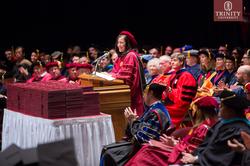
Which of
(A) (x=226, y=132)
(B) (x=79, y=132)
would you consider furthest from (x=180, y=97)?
(A) (x=226, y=132)

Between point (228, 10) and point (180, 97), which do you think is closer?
point (180, 97)

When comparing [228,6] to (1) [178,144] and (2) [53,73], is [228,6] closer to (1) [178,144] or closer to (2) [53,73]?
(2) [53,73]

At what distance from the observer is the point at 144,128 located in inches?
252

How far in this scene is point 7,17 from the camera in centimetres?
1600

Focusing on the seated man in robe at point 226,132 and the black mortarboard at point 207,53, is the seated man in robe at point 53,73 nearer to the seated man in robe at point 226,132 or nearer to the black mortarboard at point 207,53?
the black mortarboard at point 207,53

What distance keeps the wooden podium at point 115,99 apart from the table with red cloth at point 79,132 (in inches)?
12.1

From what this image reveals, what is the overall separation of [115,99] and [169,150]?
5.03 feet

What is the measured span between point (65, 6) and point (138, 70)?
8611mm

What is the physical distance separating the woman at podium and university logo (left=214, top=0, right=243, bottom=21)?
9.01ft

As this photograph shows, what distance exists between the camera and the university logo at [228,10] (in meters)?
10.5

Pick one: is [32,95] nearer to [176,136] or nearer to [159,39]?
[176,136]

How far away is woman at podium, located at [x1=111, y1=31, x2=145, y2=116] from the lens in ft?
26.5

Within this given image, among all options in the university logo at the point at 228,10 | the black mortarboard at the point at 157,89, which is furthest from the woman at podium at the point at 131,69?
the university logo at the point at 228,10

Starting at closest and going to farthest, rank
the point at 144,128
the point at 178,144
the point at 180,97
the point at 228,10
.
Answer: the point at 178,144, the point at 144,128, the point at 180,97, the point at 228,10
